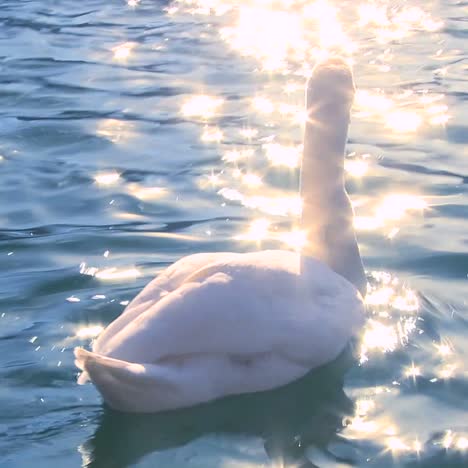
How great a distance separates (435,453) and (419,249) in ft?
9.59

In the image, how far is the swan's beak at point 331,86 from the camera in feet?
23.5

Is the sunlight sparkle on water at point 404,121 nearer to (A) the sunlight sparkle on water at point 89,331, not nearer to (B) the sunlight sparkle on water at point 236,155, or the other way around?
(B) the sunlight sparkle on water at point 236,155

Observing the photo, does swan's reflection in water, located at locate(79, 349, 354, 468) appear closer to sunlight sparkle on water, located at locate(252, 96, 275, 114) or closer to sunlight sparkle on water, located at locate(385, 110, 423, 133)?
sunlight sparkle on water, located at locate(385, 110, 423, 133)

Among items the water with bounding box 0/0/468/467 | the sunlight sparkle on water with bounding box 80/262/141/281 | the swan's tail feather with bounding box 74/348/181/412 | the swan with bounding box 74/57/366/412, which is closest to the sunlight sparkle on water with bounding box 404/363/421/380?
the water with bounding box 0/0/468/467

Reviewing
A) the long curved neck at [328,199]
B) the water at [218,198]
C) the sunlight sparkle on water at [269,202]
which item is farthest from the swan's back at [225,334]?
the sunlight sparkle on water at [269,202]

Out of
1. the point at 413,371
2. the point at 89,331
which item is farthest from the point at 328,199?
the point at 89,331

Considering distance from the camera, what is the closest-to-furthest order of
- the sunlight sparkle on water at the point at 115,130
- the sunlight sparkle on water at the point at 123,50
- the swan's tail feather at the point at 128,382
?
1. the swan's tail feather at the point at 128,382
2. the sunlight sparkle on water at the point at 115,130
3. the sunlight sparkle on water at the point at 123,50

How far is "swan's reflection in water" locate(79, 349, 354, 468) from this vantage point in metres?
5.77

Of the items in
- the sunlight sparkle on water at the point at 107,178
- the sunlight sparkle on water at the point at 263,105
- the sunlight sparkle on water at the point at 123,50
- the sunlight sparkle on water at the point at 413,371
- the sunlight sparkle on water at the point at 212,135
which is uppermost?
the sunlight sparkle on water at the point at 413,371

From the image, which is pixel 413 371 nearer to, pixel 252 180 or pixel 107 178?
pixel 252 180

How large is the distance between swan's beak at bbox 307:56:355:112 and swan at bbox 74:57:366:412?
38.2 inches

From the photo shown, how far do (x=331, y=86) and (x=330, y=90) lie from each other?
3cm

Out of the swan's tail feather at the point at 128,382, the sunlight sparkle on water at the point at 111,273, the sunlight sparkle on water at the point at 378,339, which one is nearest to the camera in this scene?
the swan's tail feather at the point at 128,382

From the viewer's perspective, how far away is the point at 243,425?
599 centimetres
